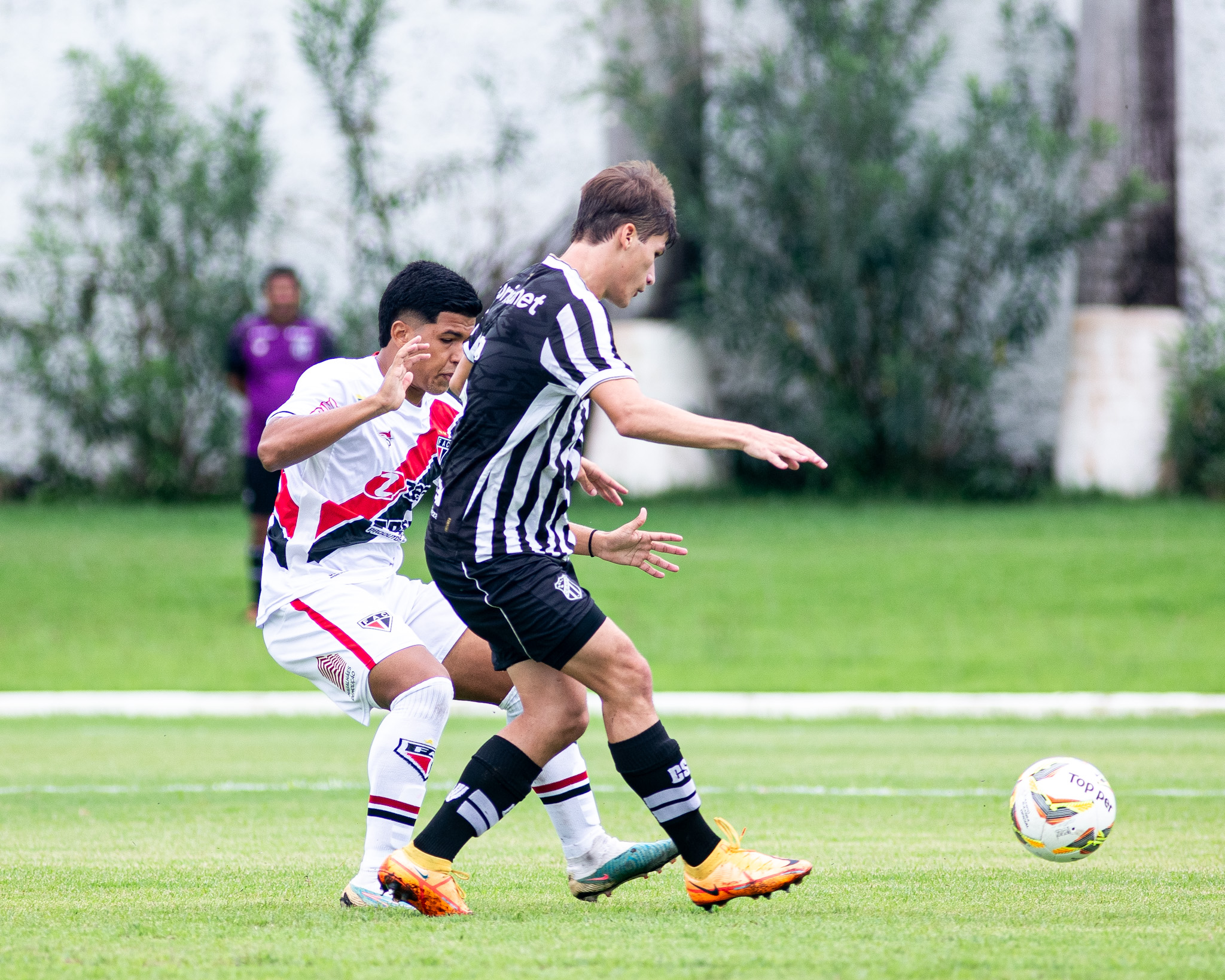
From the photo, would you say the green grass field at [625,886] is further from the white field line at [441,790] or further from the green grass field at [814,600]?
the green grass field at [814,600]

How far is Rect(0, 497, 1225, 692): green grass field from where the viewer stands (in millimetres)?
12805

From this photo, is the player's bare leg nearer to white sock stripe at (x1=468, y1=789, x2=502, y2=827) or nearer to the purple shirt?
white sock stripe at (x1=468, y1=789, x2=502, y2=827)

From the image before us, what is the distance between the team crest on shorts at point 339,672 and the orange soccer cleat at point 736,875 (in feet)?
3.79

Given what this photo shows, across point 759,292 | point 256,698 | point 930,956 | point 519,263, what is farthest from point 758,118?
point 930,956

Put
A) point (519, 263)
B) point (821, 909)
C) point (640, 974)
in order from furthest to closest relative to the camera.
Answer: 1. point (519, 263)
2. point (821, 909)
3. point (640, 974)

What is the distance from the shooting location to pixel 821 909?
4441mm

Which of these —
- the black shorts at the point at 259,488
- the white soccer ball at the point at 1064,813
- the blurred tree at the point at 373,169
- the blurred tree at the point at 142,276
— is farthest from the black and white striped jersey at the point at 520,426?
the blurred tree at the point at 142,276

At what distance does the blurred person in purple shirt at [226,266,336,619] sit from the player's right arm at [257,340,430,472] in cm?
788

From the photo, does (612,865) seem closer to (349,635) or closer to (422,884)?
(422,884)

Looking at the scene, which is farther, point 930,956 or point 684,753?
point 684,753

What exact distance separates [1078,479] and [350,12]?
9.98 m

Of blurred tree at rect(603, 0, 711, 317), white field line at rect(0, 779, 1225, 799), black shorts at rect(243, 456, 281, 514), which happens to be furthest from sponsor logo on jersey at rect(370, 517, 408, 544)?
blurred tree at rect(603, 0, 711, 317)

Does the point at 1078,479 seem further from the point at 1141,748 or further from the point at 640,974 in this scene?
the point at 640,974

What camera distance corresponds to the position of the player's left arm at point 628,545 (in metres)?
4.99
